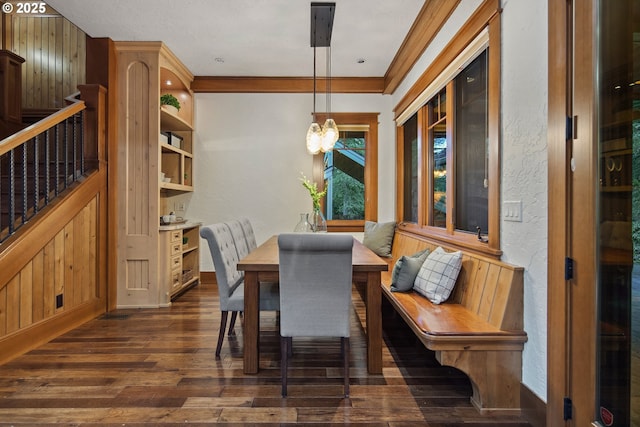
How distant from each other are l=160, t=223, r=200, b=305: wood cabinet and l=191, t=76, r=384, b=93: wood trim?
1997 mm

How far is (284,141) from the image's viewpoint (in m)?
5.03

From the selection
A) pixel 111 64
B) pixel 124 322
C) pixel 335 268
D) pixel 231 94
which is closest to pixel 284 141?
pixel 231 94

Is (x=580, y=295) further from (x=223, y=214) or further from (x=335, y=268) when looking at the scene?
(x=223, y=214)

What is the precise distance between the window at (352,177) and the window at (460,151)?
84 cm

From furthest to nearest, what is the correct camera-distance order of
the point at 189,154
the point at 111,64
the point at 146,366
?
1. the point at 189,154
2. the point at 111,64
3. the point at 146,366

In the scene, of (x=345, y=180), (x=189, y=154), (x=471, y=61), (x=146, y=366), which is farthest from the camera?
(x=345, y=180)

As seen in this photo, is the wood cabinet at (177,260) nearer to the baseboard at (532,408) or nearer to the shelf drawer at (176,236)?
the shelf drawer at (176,236)

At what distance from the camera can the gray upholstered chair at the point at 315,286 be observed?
1.95m

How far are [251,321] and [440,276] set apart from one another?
4.49 feet

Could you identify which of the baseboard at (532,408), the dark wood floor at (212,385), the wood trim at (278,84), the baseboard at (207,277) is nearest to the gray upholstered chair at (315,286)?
the dark wood floor at (212,385)

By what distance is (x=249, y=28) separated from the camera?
355cm

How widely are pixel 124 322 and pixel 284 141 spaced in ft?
10.00

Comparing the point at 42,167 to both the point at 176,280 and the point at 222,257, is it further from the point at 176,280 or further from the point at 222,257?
the point at 222,257

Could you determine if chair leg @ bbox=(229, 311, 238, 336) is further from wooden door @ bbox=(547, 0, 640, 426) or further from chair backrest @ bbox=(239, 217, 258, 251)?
wooden door @ bbox=(547, 0, 640, 426)
